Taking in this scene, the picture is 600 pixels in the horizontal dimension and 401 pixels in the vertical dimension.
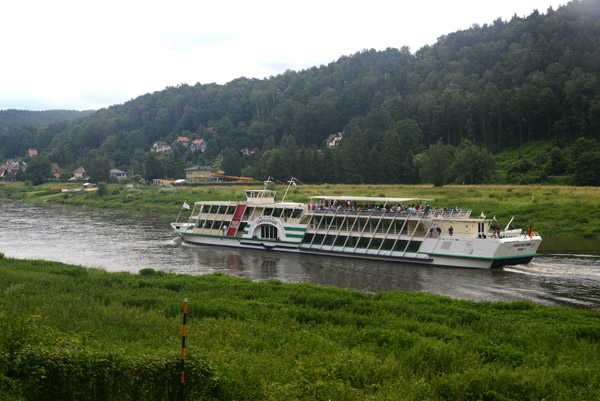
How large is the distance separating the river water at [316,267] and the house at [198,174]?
70.3 meters

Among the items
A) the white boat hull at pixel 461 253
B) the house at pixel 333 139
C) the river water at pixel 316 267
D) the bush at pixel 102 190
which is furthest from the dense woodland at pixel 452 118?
the river water at pixel 316 267

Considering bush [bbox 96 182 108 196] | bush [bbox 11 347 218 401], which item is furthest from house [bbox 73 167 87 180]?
bush [bbox 11 347 218 401]

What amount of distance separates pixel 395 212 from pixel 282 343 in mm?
24993

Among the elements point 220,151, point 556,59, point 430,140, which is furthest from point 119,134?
point 556,59

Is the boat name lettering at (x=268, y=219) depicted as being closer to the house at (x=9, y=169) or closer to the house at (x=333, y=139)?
the house at (x=333, y=139)

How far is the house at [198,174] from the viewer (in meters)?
128

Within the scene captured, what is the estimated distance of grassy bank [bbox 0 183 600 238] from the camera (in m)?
52.4

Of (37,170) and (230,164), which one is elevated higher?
(230,164)

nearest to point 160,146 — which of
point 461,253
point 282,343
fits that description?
point 461,253

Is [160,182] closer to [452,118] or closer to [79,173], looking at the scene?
[79,173]

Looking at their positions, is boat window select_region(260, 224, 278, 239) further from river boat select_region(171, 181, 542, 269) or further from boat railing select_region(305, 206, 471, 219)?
boat railing select_region(305, 206, 471, 219)

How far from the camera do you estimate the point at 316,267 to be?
3856 cm

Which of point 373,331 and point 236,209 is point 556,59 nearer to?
point 236,209

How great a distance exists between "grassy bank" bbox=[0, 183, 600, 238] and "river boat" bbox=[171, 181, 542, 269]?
36.9ft
